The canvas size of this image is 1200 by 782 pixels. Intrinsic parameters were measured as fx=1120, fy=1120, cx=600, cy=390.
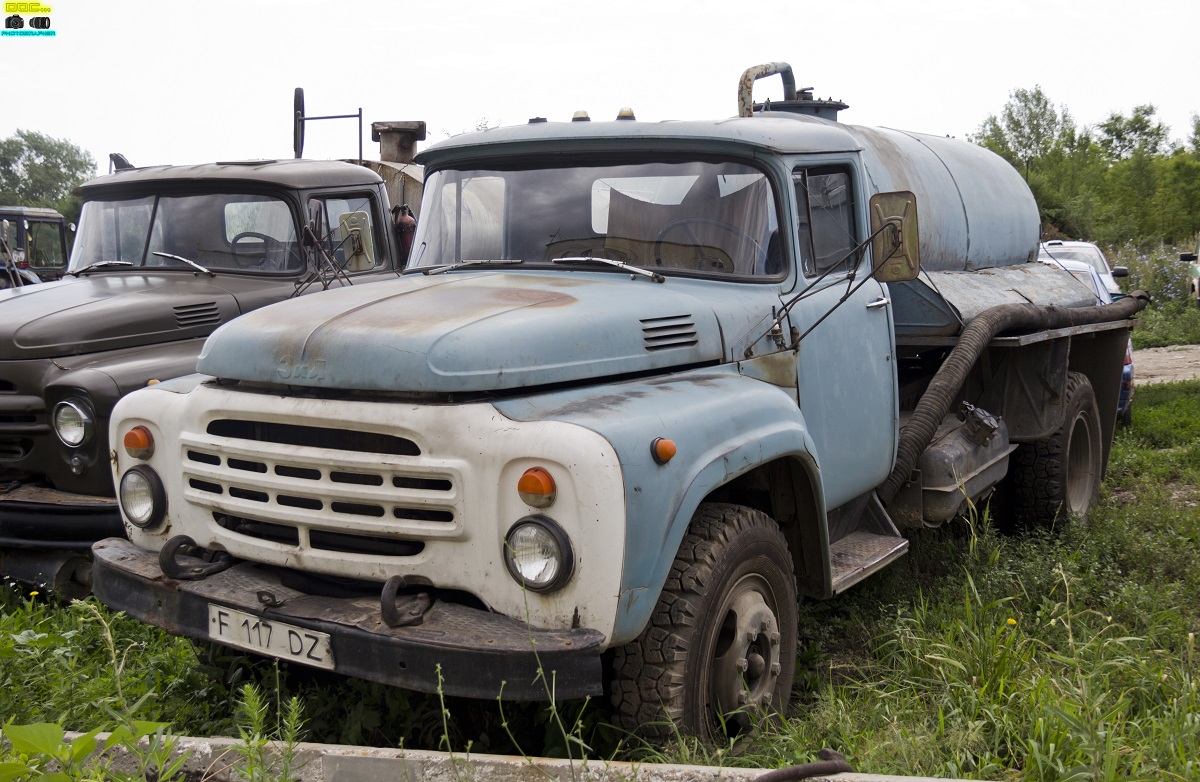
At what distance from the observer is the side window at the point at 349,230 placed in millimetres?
5617

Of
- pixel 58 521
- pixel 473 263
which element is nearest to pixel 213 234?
pixel 58 521

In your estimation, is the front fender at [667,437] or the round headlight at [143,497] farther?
the round headlight at [143,497]

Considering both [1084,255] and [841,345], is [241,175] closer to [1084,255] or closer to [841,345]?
[841,345]

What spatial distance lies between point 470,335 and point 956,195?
4.41 metres

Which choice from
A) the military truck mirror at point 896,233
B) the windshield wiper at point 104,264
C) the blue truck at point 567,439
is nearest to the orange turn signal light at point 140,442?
the blue truck at point 567,439

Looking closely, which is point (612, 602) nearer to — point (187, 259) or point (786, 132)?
point (786, 132)

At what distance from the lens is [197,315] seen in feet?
19.1

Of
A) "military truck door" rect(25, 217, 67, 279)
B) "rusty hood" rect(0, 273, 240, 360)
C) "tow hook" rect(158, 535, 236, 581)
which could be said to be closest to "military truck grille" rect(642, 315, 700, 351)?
"tow hook" rect(158, 535, 236, 581)

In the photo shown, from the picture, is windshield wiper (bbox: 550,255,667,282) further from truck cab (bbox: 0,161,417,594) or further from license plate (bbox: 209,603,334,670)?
license plate (bbox: 209,603,334,670)

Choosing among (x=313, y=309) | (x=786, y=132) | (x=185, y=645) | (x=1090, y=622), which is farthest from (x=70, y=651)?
(x=1090, y=622)

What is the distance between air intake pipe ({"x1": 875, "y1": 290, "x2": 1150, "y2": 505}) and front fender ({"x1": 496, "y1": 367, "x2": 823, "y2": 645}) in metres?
1.45

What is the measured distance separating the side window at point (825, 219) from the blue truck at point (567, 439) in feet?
0.05

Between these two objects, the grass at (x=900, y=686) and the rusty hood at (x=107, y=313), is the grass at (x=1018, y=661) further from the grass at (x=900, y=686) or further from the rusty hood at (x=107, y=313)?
the rusty hood at (x=107, y=313)

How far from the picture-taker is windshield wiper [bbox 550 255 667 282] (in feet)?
13.0
